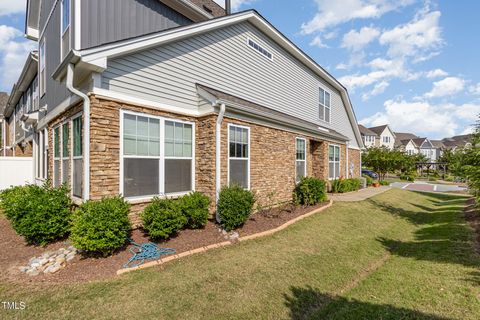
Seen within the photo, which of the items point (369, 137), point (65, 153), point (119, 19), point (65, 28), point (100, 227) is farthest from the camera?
point (369, 137)

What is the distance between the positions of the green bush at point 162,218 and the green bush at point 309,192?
6137 mm

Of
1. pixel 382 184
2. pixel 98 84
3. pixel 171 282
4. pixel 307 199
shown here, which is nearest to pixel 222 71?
pixel 98 84

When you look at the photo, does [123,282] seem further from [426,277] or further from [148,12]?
[148,12]

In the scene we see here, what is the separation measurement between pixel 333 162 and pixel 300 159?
495cm

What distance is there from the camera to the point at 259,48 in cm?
1077

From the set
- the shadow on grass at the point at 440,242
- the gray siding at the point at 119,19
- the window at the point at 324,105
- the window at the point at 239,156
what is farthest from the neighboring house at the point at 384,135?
the gray siding at the point at 119,19

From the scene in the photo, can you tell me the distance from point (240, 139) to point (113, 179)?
162 inches

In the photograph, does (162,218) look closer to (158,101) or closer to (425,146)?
(158,101)

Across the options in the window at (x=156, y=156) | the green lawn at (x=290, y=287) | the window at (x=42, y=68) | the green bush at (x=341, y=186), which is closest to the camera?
the green lawn at (x=290, y=287)

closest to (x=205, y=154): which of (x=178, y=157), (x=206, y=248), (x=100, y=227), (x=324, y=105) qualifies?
(x=178, y=157)

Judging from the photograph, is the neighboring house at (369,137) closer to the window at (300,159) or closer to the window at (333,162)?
the window at (333,162)

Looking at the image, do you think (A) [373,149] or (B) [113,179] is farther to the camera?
(A) [373,149]

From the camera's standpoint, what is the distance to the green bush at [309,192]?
34.3 feet

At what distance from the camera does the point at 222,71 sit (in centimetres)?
888
